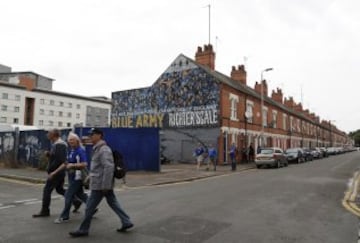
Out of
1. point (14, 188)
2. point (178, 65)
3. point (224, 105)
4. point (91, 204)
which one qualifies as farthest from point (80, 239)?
point (178, 65)

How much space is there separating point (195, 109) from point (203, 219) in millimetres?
23004

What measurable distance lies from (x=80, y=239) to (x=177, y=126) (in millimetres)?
25491

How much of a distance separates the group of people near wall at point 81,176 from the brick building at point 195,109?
842 inches

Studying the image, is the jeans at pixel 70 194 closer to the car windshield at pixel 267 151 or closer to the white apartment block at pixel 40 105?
the car windshield at pixel 267 151

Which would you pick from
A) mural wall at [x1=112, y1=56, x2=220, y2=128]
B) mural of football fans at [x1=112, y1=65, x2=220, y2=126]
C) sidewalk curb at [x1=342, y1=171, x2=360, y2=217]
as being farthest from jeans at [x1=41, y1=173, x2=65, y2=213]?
mural of football fans at [x1=112, y1=65, x2=220, y2=126]

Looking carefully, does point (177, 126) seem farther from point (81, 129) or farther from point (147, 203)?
point (147, 203)

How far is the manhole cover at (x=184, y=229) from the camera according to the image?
5902mm

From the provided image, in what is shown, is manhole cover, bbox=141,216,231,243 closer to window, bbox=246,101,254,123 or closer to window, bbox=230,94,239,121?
window, bbox=230,94,239,121

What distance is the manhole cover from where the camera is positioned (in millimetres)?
5902

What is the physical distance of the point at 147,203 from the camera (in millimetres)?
9336

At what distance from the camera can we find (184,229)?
644cm

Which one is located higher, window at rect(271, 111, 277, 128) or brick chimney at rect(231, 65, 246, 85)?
brick chimney at rect(231, 65, 246, 85)

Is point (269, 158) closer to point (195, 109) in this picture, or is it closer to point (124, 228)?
point (195, 109)

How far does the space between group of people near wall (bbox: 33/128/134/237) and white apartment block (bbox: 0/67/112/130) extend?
60.8m
